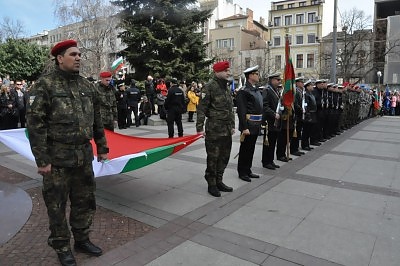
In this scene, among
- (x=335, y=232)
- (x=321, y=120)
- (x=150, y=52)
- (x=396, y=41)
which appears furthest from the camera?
(x=396, y=41)

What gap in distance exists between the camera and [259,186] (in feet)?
20.3

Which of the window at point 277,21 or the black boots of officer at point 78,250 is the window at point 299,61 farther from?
the black boots of officer at point 78,250

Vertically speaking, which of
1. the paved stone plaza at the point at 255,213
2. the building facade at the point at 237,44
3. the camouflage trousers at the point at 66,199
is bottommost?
the paved stone plaza at the point at 255,213

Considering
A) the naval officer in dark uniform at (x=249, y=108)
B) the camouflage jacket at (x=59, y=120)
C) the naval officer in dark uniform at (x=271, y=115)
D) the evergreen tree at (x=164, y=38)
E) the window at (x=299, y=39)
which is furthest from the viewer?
the window at (x=299, y=39)

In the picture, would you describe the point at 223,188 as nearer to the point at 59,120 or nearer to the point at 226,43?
the point at 59,120

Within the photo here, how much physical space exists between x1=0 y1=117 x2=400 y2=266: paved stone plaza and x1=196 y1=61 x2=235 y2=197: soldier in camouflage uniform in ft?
1.69

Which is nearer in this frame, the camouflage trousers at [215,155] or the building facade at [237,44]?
the camouflage trousers at [215,155]

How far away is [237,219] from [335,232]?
1201 mm

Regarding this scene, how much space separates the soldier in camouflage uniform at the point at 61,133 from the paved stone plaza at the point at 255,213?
2.13 ft

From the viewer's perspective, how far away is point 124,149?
5812mm

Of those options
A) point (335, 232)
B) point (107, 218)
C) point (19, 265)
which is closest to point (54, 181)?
point (19, 265)

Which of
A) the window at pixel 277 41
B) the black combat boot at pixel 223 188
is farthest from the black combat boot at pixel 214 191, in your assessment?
the window at pixel 277 41

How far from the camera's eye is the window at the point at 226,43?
60.9 metres

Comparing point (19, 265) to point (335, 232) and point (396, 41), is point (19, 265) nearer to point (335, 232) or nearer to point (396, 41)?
point (335, 232)
